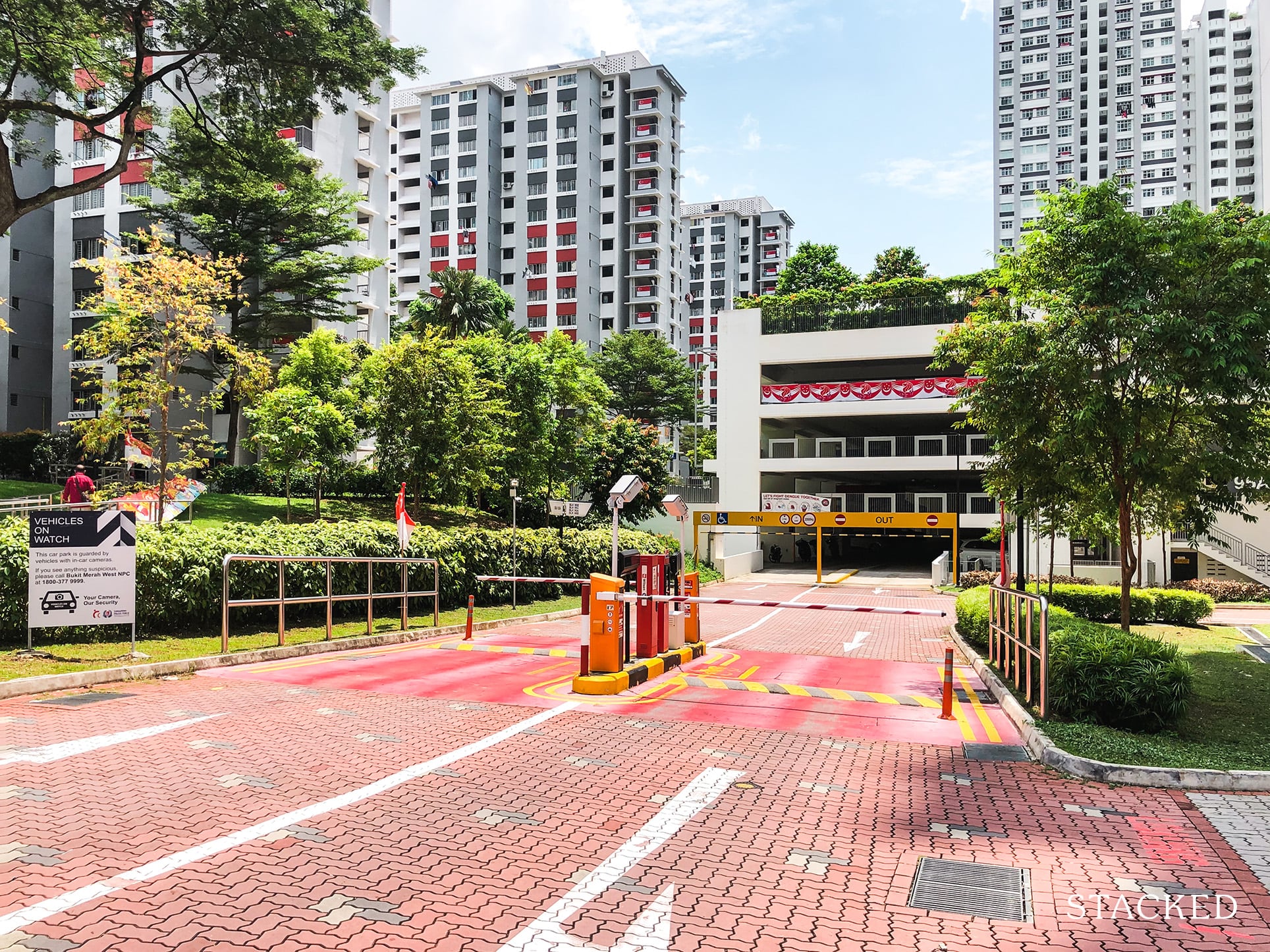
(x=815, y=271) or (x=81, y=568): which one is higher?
(x=815, y=271)

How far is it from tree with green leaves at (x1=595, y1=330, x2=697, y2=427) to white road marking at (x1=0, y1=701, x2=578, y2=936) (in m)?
60.7

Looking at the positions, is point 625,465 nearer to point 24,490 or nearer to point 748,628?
point 748,628

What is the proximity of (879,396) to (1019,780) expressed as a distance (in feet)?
128

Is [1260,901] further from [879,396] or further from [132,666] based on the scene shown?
[879,396]

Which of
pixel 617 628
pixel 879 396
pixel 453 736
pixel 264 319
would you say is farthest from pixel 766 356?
pixel 453 736

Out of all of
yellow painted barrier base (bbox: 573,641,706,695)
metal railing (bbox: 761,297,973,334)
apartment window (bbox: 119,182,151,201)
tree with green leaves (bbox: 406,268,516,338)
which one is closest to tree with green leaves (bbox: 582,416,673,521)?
tree with green leaves (bbox: 406,268,516,338)

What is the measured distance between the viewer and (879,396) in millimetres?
44938

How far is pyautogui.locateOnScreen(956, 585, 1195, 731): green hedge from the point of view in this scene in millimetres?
9172

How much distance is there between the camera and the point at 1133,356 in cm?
1220

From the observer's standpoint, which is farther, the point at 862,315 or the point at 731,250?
the point at 731,250

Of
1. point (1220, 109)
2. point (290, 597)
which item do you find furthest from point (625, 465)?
point (1220, 109)

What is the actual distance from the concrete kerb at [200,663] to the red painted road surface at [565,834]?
62 cm

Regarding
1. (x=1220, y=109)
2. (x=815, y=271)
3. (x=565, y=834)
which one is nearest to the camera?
(x=565, y=834)

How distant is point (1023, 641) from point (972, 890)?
6920 mm
